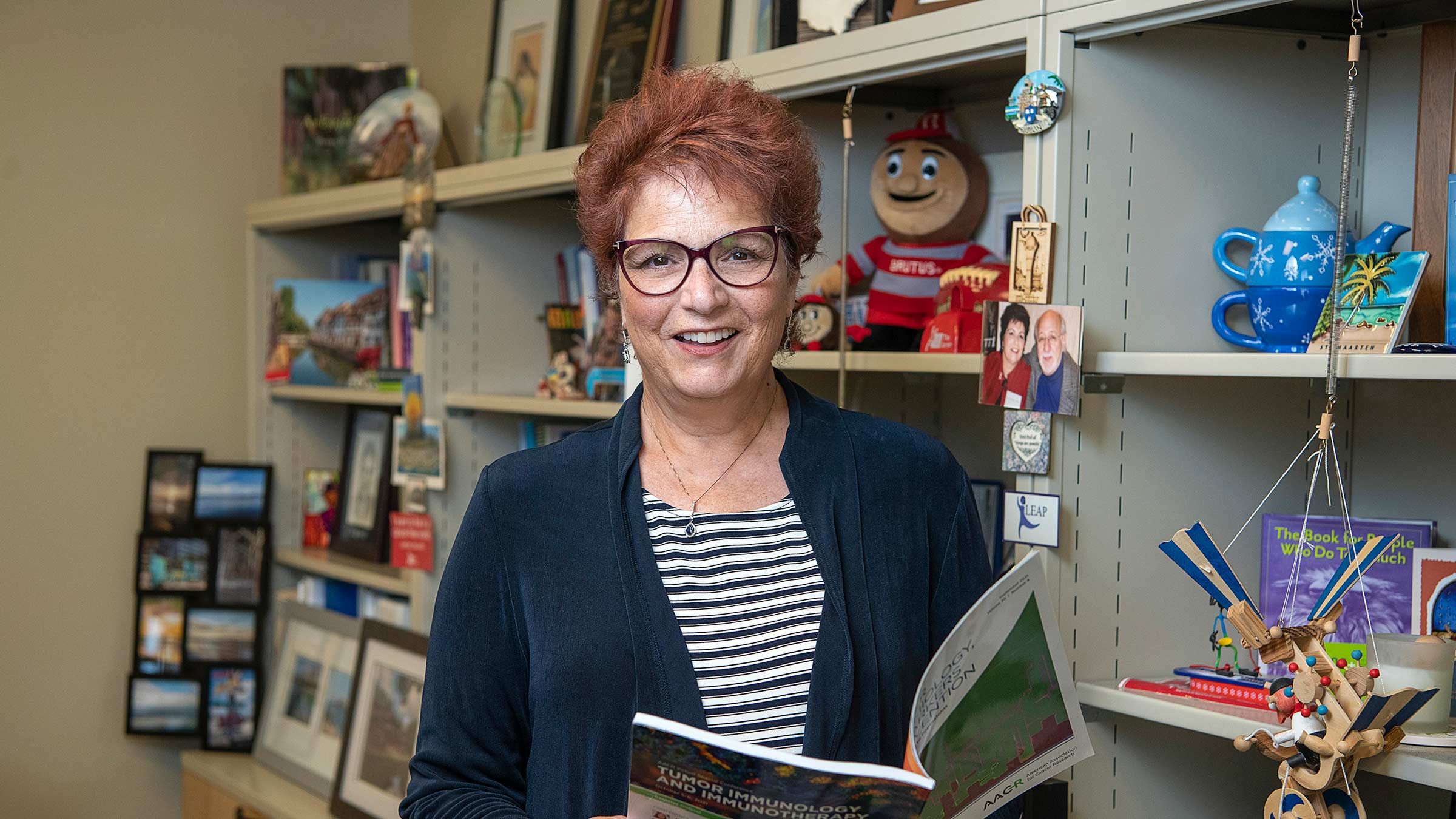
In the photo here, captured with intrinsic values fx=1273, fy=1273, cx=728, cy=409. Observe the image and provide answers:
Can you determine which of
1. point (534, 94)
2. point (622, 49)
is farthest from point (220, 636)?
point (622, 49)

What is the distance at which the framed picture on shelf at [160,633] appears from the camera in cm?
291

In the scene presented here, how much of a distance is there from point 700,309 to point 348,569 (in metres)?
1.88

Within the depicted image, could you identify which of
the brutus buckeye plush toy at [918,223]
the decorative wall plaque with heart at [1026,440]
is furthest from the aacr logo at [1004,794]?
the brutus buckeye plush toy at [918,223]

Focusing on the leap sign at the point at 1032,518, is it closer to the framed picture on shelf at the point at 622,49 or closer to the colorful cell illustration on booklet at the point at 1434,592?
the colorful cell illustration on booklet at the point at 1434,592

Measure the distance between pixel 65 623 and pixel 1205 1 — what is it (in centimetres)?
274

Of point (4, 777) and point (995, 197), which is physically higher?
point (995, 197)

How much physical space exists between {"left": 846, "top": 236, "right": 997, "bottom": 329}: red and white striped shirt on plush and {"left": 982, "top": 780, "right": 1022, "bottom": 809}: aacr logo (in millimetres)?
864

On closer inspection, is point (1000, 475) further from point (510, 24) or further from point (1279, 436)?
point (510, 24)

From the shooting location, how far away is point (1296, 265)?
1.28 meters

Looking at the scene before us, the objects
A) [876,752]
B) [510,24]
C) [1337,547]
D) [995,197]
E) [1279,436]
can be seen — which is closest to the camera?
[876,752]

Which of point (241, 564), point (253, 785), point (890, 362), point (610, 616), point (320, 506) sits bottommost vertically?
point (253, 785)

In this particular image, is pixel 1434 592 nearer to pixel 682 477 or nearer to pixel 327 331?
pixel 682 477

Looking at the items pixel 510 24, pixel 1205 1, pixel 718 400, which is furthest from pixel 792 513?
pixel 510 24

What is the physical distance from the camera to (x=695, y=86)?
1.19 meters
